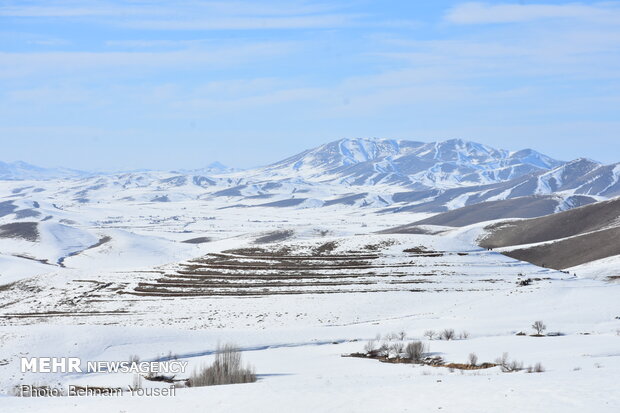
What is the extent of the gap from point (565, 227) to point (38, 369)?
133417 millimetres

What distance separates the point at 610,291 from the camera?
52500 millimetres

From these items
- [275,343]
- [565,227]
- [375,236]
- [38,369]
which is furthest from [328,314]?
[565,227]

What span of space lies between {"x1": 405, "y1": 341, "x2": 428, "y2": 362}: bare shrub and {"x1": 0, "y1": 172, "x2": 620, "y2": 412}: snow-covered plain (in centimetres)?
110

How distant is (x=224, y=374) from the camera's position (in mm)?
24562

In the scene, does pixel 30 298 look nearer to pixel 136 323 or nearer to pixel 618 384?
pixel 136 323

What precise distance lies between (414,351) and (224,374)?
34.8ft

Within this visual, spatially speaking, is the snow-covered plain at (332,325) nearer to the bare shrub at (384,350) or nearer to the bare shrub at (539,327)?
the bare shrub at (539,327)

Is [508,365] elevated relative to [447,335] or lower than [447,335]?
elevated

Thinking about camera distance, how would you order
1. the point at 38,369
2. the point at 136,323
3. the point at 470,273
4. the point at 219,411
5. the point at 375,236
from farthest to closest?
the point at 375,236, the point at 470,273, the point at 136,323, the point at 38,369, the point at 219,411

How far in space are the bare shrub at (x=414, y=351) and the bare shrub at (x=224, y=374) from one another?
29.6 feet

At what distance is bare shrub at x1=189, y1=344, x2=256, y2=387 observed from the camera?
24219 millimetres

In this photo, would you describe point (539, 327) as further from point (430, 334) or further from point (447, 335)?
point (430, 334)

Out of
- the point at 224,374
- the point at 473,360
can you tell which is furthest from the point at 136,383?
the point at 473,360

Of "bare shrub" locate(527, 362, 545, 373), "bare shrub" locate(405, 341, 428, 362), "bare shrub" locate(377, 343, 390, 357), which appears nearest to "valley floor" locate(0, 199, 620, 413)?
"bare shrub" locate(405, 341, 428, 362)
